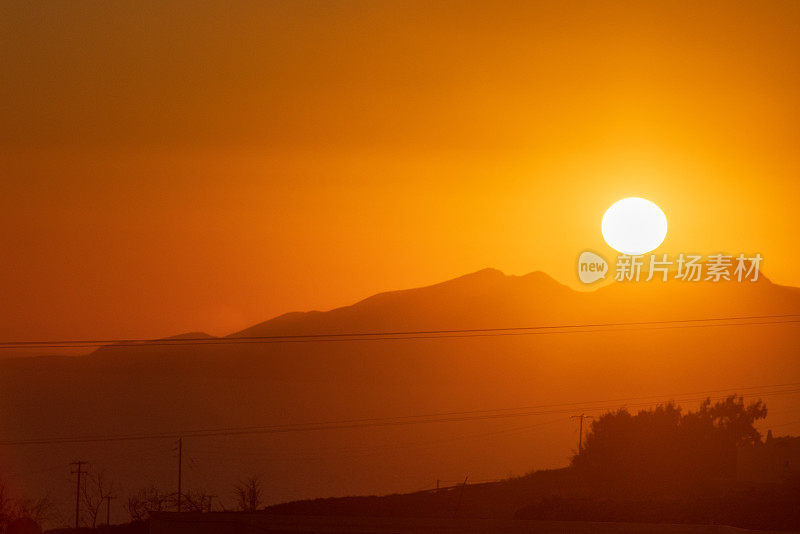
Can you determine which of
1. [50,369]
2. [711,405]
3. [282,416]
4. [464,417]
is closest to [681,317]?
[464,417]

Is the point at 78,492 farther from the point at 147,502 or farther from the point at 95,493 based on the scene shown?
the point at 147,502

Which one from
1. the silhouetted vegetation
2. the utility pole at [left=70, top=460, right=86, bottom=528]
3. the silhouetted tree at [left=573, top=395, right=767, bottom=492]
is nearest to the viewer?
the silhouetted vegetation

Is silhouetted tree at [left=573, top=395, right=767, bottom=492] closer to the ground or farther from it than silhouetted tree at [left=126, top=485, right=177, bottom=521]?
farther from it

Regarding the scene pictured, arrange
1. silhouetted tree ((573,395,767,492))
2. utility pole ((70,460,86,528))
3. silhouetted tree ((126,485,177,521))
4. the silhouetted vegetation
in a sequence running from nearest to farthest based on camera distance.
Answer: the silhouetted vegetation, silhouetted tree ((126,485,177,521)), silhouetted tree ((573,395,767,492)), utility pole ((70,460,86,528))

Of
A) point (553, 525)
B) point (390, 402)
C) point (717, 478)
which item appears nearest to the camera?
point (553, 525)

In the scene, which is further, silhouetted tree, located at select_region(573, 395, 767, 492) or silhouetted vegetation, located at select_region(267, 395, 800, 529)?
silhouetted tree, located at select_region(573, 395, 767, 492)

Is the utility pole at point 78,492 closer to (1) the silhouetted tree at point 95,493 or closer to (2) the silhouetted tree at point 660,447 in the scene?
(1) the silhouetted tree at point 95,493

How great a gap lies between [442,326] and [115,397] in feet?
222

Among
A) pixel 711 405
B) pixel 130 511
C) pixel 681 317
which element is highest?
pixel 681 317

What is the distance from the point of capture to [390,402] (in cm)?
14875

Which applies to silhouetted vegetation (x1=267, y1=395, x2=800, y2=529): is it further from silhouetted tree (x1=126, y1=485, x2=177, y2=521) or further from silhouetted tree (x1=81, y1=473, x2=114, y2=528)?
silhouetted tree (x1=81, y1=473, x2=114, y2=528)

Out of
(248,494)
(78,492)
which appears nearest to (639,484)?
(248,494)

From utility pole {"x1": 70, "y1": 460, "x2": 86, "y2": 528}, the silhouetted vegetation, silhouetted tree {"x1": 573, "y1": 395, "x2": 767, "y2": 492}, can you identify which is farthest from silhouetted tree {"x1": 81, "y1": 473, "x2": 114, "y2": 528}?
silhouetted tree {"x1": 573, "y1": 395, "x2": 767, "y2": 492}

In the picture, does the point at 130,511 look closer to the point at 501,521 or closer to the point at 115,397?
the point at 501,521
